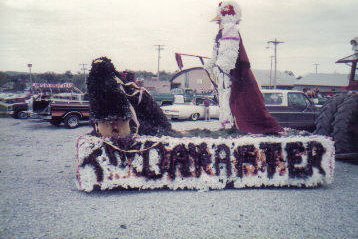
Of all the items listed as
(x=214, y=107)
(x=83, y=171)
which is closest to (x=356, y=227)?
(x=83, y=171)

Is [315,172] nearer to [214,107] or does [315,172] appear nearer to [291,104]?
[291,104]

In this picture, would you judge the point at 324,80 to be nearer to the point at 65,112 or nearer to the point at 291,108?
the point at 291,108

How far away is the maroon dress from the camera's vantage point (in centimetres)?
630

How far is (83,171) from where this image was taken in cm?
520

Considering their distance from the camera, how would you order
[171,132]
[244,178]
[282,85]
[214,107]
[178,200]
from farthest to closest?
1. [282,85]
2. [214,107]
3. [171,132]
4. [244,178]
5. [178,200]

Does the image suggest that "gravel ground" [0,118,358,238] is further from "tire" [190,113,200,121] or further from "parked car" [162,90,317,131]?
"tire" [190,113,200,121]

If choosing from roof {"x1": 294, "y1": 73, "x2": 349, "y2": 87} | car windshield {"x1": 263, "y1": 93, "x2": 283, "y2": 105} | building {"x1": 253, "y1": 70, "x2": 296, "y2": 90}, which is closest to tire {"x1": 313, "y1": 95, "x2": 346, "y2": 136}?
car windshield {"x1": 263, "y1": 93, "x2": 283, "y2": 105}

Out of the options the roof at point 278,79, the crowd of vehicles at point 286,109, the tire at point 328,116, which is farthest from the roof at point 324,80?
the tire at point 328,116

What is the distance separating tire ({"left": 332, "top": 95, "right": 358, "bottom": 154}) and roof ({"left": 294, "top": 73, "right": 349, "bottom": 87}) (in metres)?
50.6

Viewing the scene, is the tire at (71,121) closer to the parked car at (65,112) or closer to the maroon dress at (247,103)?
the parked car at (65,112)

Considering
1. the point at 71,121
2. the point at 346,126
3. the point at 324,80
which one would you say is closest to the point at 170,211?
the point at 346,126

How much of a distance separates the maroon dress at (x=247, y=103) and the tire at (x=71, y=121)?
9.77 m

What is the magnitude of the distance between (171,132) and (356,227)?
10.9 ft

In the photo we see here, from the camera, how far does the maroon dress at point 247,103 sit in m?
6.30
